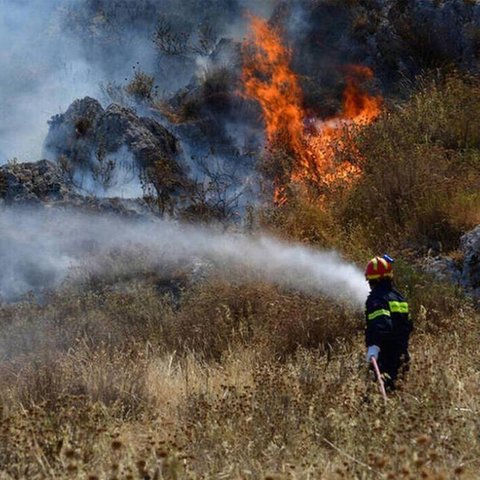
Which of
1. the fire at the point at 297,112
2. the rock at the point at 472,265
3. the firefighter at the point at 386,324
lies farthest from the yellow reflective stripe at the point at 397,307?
the fire at the point at 297,112

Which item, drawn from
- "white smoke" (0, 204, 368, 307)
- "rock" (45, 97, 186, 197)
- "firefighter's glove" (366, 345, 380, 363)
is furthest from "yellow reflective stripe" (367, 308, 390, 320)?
"rock" (45, 97, 186, 197)

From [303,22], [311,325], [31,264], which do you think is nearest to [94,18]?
[303,22]

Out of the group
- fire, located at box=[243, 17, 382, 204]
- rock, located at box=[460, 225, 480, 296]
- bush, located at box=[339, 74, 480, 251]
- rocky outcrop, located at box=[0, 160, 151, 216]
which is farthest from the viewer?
fire, located at box=[243, 17, 382, 204]

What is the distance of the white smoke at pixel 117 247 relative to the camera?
886cm

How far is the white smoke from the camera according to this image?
8859 mm

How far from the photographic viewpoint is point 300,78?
54.1 feet

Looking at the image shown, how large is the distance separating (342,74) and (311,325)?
1069cm

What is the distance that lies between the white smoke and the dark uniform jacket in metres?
2.74

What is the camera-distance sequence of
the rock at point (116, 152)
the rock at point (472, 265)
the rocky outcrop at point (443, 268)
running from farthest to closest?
the rock at point (116, 152) → the rocky outcrop at point (443, 268) → the rock at point (472, 265)

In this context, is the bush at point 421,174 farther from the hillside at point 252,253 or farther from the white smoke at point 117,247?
the white smoke at point 117,247

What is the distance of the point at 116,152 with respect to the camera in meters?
14.3

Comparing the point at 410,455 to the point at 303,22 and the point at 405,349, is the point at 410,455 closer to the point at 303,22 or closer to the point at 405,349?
the point at 405,349

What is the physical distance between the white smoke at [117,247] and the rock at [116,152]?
6.28ft

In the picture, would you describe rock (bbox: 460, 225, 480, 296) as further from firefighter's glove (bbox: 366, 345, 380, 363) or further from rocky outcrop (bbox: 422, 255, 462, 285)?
firefighter's glove (bbox: 366, 345, 380, 363)
